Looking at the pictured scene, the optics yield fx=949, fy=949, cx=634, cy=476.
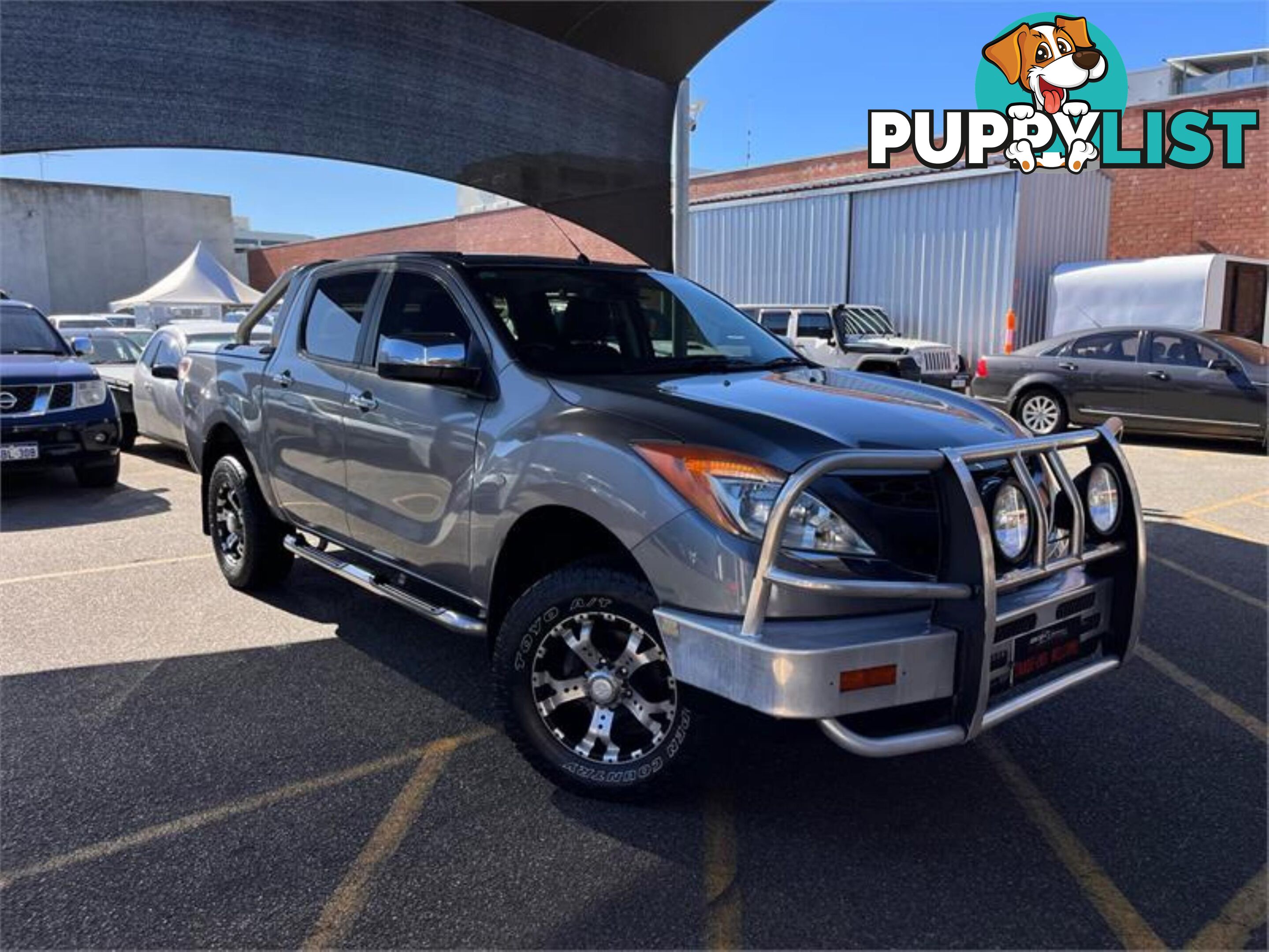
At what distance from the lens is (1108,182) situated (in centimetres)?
1819

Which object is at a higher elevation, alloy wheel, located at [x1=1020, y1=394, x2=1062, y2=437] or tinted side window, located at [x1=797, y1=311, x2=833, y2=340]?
tinted side window, located at [x1=797, y1=311, x2=833, y2=340]

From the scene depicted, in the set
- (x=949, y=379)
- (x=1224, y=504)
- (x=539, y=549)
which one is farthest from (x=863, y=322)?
(x=539, y=549)

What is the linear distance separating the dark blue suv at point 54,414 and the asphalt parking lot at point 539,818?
4179 millimetres

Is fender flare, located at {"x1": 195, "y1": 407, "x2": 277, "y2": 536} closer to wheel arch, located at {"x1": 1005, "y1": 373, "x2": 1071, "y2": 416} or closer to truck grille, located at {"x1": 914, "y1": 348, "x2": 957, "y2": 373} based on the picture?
wheel arch, located at {"x1": 1005, "y1": 373, "x2": 1071, "y2": 416}

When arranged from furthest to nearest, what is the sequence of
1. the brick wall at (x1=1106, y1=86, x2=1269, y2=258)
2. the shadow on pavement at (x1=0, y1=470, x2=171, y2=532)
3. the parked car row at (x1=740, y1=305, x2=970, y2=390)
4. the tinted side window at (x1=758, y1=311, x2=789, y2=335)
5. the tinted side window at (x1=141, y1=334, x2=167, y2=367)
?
the brick wall at (x1=1106, y1=86, x2=1269, y2=258) < the tinted side window at (x1=758, y1=311, x2=789, y2=335) < the parked car row at (x1=740, y1=305, x2=970, y2=390) < the tinted side window at (x1=141, y1=334, x2=167, y2=367) < the shadow on pavement at (x1=0, y1=470, x2=171, y2=532)

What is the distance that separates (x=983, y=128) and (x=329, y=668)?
16886 millimetres

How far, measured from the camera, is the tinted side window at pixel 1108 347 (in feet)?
38.4

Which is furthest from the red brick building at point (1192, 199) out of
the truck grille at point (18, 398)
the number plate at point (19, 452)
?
the number plate at point (19, 452)

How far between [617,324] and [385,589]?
1549mm

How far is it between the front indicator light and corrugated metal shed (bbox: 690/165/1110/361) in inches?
601

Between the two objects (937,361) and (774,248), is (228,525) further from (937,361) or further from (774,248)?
(774,248)

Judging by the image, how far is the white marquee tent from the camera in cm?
2845

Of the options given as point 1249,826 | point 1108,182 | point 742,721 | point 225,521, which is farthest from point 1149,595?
point 1108,182

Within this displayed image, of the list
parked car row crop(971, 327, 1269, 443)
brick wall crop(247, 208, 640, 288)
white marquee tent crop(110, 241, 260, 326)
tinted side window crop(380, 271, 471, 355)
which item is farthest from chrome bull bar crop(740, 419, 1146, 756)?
white marquee tent crop(110, 241, 260, 326)
